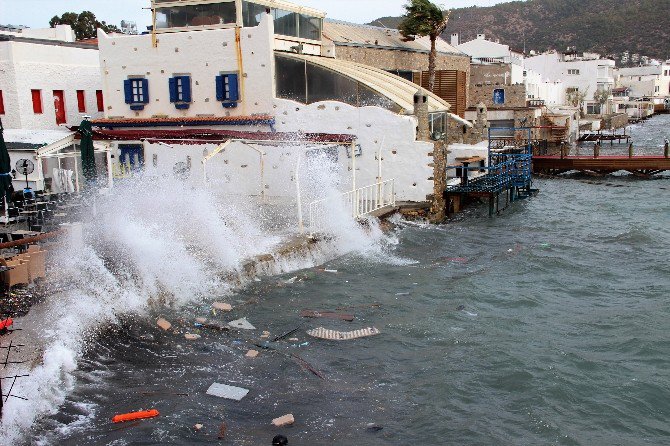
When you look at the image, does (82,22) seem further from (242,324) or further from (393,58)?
(242,324)

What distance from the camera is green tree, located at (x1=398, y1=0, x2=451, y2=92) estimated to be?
125 ft

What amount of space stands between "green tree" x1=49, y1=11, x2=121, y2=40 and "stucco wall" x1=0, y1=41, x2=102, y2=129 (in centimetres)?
3392

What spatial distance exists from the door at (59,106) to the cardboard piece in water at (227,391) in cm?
2241

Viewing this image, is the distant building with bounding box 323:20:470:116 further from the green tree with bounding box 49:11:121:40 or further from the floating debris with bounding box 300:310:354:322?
the green tree with bounding box 49:11:121:40

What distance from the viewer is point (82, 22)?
60594mm

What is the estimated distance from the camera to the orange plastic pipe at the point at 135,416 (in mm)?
7985

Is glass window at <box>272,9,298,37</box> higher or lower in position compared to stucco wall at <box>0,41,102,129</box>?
higher

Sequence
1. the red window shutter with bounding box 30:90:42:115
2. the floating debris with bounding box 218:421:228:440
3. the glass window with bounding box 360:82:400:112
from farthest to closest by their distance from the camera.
Answer: the red window shutter with bounding box 30:90:42:115
the glass window with bounding box 360:82:400:112
the floating debris with bounding box 218:421:228:440

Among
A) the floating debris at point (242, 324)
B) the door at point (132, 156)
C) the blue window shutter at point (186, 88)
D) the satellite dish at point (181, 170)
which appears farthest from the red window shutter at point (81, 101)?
the floating debris at point (242, 324)

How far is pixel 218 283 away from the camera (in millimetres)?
13461

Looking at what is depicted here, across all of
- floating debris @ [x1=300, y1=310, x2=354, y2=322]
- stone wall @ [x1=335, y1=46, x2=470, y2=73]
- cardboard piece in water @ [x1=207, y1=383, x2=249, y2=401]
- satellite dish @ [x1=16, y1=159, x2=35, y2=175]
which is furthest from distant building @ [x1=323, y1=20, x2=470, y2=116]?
cardboard piece in water @ [x1=207, y1=383, x2=249, y2=401]

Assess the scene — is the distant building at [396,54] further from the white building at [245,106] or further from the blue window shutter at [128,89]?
the blue window shutter at [128,89]

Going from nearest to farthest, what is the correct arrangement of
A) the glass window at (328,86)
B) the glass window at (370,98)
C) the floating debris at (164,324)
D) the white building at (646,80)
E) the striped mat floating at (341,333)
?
the floating debris at (164,324), the striped mat floating at (341,333), the glass window at (370,98), the glass window at (328,86), the white building at (646,80)

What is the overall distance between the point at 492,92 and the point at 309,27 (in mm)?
26410
